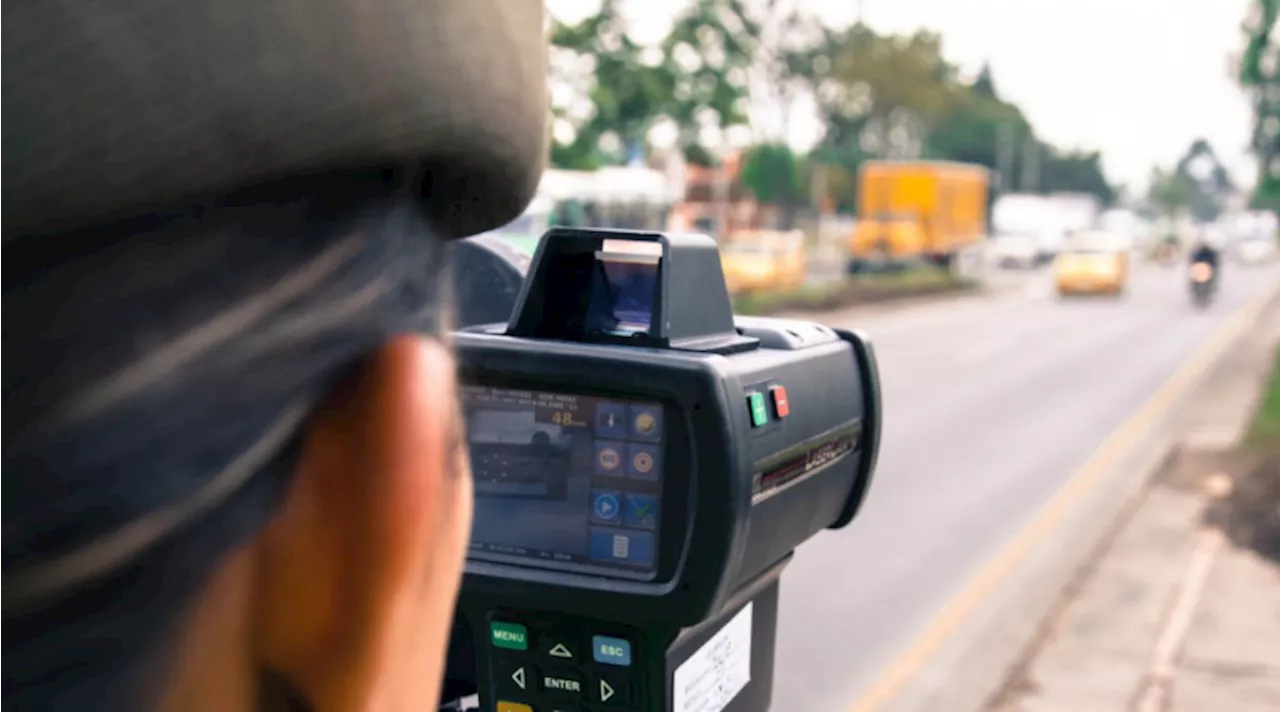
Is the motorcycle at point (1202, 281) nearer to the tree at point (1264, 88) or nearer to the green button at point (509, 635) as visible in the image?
the tree at point (1264, 88)

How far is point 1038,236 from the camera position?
47.8 meters

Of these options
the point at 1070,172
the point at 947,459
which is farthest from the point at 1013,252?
the point at 1070,172

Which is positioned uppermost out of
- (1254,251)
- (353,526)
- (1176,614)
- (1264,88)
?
(1264,88)

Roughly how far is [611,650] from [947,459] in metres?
9.25

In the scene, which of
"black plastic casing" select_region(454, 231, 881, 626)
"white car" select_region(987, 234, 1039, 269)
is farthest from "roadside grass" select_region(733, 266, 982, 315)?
"black plastic casing" select_region(454, 231, 881, 626)

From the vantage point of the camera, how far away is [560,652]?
139 centimetres

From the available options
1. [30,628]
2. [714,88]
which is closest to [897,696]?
[30,628]

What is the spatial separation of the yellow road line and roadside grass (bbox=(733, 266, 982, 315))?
7994 mm

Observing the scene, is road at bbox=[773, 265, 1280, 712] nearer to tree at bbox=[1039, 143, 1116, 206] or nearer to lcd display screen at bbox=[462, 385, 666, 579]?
lcd display screen at bbox=[462, 385, 666, 579]

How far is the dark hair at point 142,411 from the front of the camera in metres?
0.60

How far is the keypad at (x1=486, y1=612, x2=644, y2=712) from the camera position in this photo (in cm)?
135

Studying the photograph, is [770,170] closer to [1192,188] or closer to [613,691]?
[613,691]

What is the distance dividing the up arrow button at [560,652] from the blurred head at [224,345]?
0.70m

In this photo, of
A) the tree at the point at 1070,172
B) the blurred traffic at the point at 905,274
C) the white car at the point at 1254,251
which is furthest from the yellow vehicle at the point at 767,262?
the tree at the point at 1070,172
